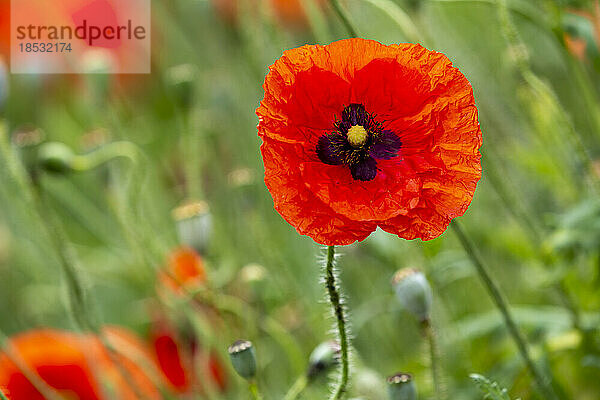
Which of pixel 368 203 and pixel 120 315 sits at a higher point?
pixel 120 315

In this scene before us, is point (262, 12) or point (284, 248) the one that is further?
point (284, 248)

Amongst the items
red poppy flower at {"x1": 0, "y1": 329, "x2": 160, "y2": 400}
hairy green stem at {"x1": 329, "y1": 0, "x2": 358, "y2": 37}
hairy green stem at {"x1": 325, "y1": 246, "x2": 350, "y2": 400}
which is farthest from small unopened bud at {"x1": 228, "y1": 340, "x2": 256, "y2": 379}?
red poppy flower at {"x1": 0, "y1": 329, "x2": 160, "y2": 400}

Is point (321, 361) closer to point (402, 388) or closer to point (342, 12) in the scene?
point (402, 388)

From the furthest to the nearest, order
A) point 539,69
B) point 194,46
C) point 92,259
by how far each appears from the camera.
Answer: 1. point 194,46
2. point 92,259
3. point 539,69

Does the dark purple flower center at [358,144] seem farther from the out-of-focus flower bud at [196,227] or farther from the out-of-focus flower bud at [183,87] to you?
the out-of-focus flower bud at [183,87]

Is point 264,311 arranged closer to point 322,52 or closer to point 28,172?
point 28,172

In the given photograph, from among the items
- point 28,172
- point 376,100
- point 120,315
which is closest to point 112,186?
point 28,172

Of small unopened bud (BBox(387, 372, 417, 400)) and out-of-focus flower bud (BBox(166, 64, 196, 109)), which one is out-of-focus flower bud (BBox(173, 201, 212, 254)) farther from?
small unopened bud (BBox(387, 372, 417, 400))

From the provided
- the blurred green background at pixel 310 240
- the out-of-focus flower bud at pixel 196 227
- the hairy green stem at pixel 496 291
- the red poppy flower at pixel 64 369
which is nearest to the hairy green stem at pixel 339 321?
the blurred green background at pixel 310 240
